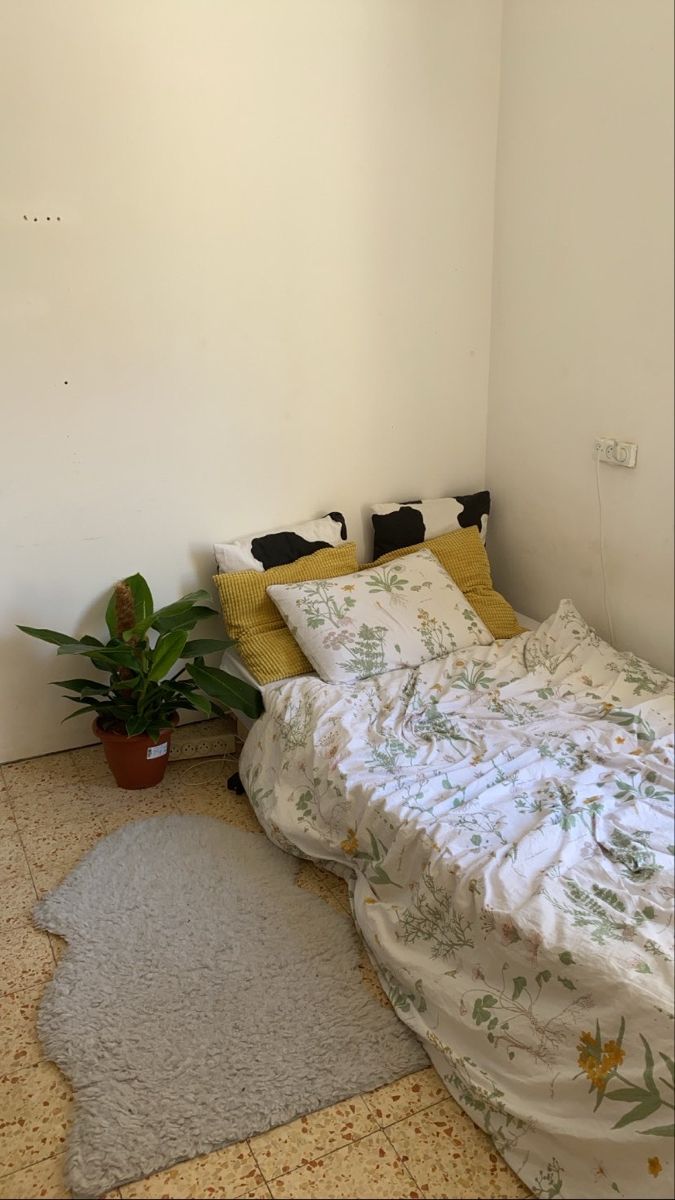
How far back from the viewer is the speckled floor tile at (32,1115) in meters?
1.38

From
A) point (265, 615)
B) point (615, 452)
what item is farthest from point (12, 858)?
point (615, 452)

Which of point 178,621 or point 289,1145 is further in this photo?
point 178,621

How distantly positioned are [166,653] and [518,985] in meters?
1.20

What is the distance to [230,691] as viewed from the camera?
7.26ft

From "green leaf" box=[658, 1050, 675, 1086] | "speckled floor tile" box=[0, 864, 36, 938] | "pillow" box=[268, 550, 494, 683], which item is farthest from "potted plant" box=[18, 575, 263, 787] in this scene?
"green leaf" box=[658, 1050, 675, 1086]

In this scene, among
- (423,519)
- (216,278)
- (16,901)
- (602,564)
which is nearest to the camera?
(16,901)

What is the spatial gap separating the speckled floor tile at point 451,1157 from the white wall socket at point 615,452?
134 centimetres

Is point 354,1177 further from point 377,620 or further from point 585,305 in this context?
point 585,305

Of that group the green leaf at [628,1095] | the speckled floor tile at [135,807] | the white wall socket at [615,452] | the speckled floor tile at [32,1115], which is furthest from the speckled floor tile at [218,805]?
the white wall socket at [615,452]

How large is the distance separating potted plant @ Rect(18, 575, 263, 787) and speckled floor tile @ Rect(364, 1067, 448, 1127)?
3.22ft

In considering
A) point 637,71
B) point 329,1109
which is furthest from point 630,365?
point 329,1109

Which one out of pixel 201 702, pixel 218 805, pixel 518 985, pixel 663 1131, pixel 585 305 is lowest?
pixel 663 1131

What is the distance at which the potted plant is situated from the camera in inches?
85.9

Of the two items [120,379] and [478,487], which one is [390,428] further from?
[120,379]
